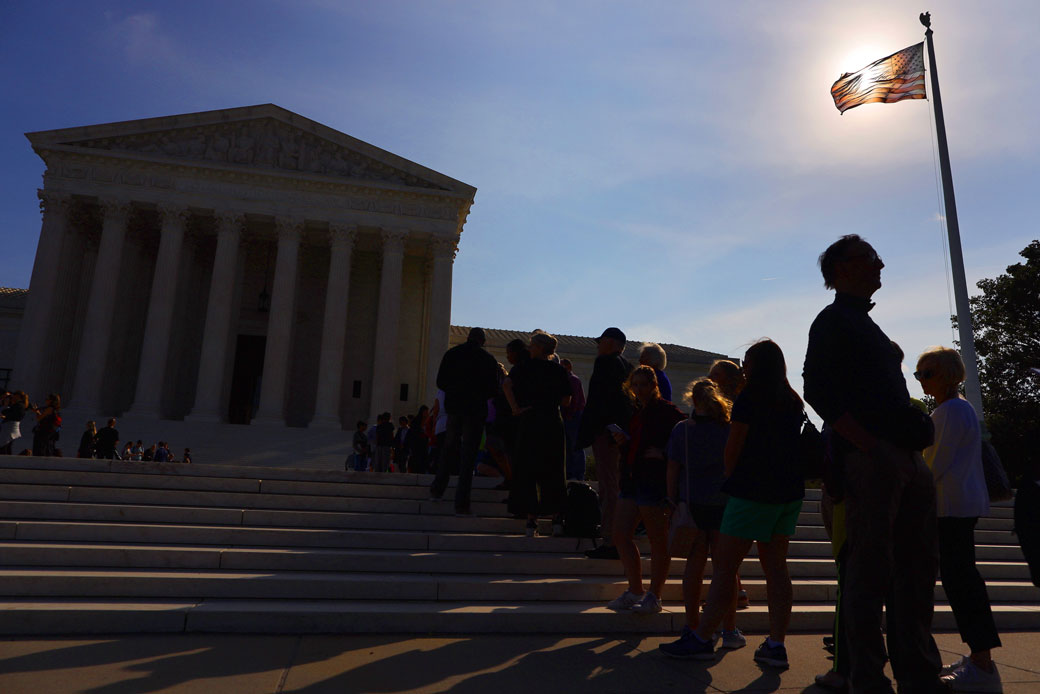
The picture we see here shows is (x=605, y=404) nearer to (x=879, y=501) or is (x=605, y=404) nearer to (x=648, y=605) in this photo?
Result: (x=648, y=605)

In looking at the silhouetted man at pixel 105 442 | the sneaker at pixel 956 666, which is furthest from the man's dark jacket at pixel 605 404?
the silhouetted man at pixel 105 442

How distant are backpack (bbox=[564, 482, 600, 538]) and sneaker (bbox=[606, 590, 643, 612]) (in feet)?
6.56

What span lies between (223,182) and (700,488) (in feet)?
88.6

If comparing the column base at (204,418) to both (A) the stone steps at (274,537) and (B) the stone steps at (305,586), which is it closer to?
(A) the stone steps at (274,537)

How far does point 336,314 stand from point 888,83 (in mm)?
20898

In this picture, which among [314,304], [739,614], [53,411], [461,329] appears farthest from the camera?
[461,329]

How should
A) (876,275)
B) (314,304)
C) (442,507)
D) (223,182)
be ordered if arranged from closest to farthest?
(876,275) → (442,507) → (223,182) → (314,304)

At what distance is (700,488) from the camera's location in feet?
16.5

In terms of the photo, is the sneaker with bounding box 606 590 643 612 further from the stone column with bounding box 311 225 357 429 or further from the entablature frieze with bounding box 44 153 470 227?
the entablature frieze with bounding box 44 153 470 227

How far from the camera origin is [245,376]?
3130 centimetres

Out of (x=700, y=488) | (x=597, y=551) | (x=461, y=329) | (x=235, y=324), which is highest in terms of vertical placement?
(x=461, y=329)

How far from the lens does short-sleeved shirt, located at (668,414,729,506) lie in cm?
500

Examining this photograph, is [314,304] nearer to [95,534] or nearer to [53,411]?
[53,411]

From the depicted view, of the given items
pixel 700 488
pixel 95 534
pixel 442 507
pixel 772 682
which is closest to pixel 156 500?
pixel 95 534
